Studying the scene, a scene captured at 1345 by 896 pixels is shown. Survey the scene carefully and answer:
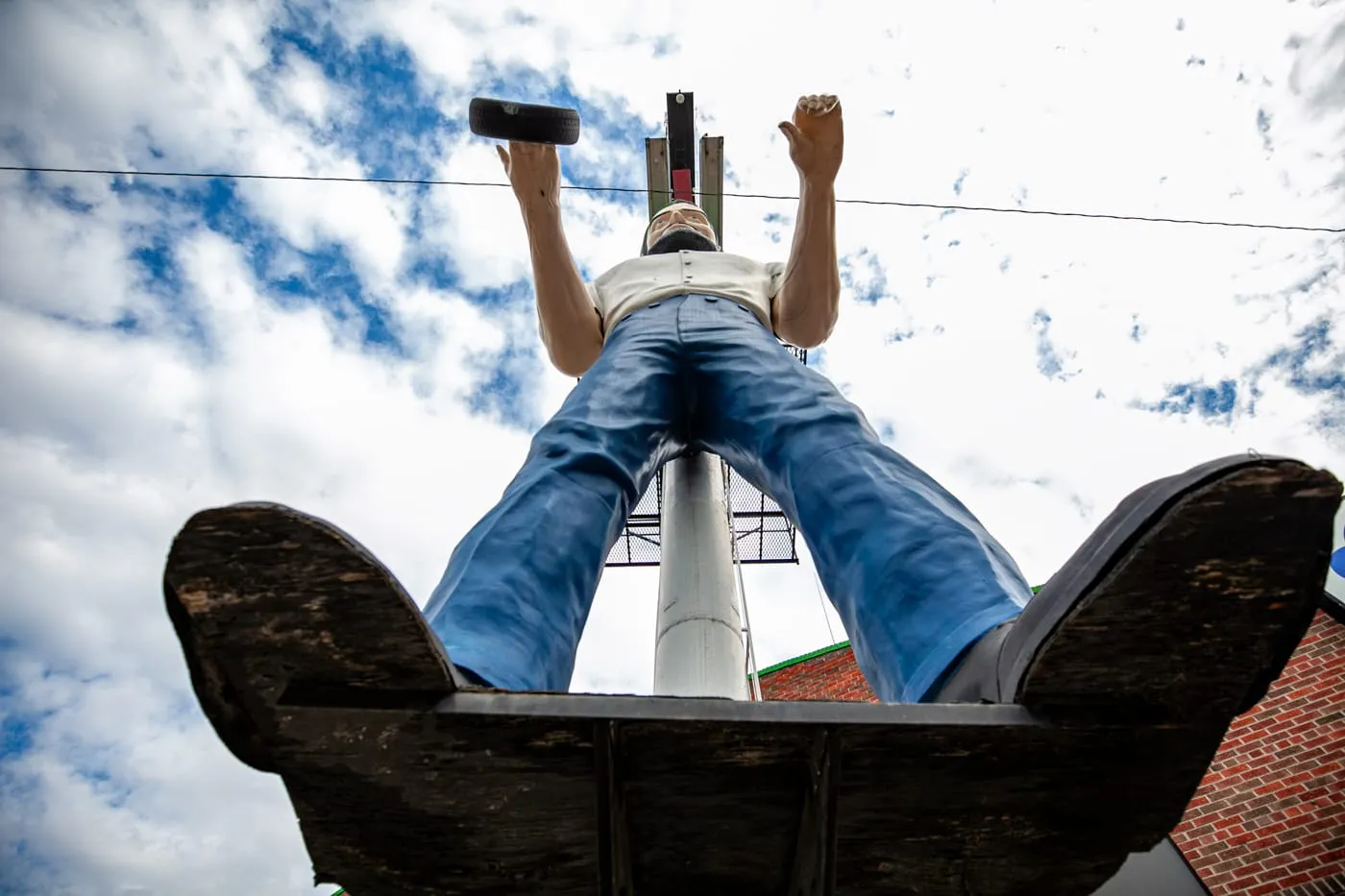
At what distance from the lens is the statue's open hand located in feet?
10.0

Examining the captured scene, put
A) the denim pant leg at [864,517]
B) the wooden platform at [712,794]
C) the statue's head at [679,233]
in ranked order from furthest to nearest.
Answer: the statue's head at [679,233] → the denim pant leg at [864,517] → the wooden platform at [712,794]

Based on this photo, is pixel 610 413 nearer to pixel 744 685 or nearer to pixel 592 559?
pixel 592 559

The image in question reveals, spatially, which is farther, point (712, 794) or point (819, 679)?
point (819, 679)

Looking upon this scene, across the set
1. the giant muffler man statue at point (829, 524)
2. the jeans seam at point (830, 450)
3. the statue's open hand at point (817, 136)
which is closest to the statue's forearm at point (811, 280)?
the giant muffler man statue at point (829, 524)

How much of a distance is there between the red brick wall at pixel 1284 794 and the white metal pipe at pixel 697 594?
148 inches

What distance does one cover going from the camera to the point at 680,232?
4340 millimetres

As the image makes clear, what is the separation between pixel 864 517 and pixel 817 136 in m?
1.73

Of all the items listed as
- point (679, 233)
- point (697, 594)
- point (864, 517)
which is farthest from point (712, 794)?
point (679, 233)

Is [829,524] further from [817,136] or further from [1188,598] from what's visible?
[817,136]

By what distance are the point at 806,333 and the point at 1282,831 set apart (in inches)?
165

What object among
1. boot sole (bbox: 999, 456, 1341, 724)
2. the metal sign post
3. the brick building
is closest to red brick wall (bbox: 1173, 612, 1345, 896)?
the brick building

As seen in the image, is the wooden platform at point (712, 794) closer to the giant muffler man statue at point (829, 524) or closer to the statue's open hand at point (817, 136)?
the giant muffler man statue at point (829, 524)

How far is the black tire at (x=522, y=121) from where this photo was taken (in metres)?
2.58

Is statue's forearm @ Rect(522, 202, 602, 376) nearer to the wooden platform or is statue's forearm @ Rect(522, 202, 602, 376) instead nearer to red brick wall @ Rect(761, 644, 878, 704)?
the wooden platform
